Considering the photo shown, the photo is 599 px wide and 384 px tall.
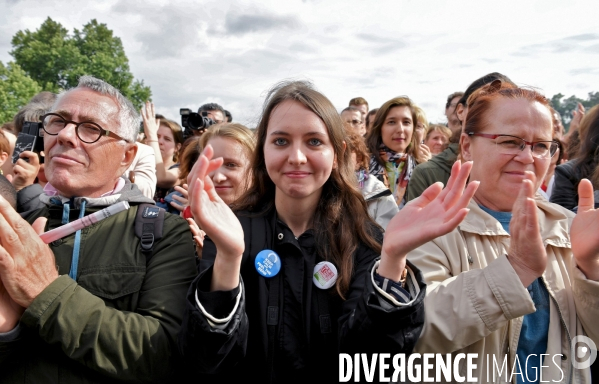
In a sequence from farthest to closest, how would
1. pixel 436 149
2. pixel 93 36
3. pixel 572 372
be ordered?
pixel 93 36
pixel 436 149
pixel 572 372

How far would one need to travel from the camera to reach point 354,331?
1.77 meters

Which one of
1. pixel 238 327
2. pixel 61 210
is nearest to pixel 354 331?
pixel 238 327

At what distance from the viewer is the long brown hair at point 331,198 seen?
2.11m

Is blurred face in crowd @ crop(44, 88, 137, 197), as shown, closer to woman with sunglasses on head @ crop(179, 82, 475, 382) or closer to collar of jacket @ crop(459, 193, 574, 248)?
woman with sunglasses on head @ crop(179, 82, 475, 382)

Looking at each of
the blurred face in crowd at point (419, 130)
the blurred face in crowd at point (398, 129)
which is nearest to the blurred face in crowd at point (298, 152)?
the blurred face in crowd at point (398, 129)

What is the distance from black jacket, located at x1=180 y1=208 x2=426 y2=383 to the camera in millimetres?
1724

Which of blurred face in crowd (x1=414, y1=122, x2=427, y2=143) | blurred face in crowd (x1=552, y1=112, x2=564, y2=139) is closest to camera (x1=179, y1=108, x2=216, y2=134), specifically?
blurred face in crowd (x1=414, y1=122, x2=427, y2=143)

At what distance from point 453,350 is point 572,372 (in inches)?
21.2

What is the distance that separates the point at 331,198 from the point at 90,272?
1.13 m

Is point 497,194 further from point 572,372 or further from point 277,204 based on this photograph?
point 277,204

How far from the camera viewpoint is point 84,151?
7.43 feet

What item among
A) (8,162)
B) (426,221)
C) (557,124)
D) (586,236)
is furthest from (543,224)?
(8,162)

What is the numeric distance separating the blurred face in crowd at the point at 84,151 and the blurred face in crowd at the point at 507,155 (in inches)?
70.2

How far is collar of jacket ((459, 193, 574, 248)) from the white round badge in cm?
62
